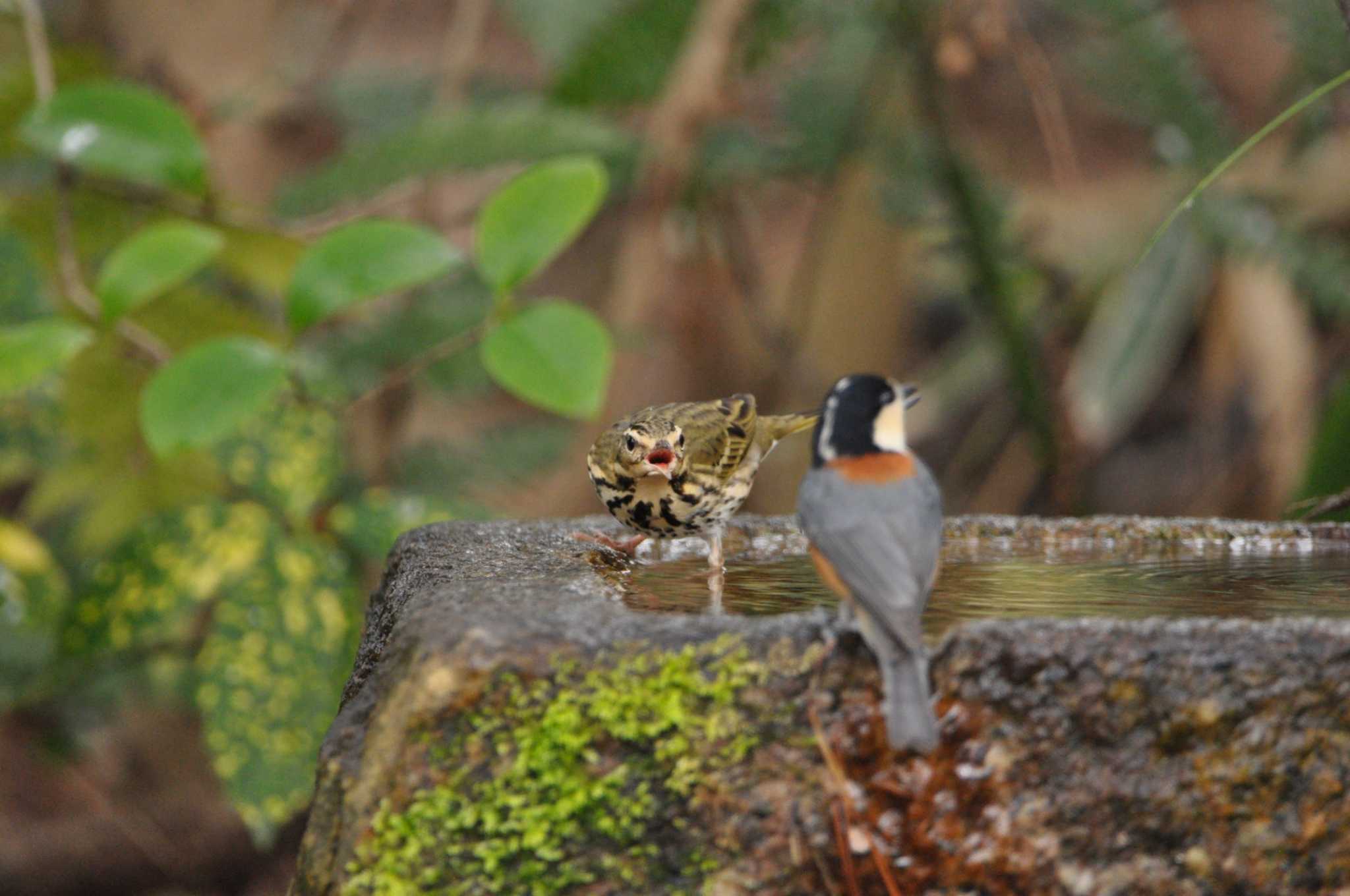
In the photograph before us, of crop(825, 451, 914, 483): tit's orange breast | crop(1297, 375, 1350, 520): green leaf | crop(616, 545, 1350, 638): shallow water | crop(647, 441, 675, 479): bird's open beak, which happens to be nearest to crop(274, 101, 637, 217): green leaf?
crop(616, 545, 1350, 638): shallow water

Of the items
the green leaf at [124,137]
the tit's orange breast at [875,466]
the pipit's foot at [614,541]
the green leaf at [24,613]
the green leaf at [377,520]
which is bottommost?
the tit's orange breast at [875,466]

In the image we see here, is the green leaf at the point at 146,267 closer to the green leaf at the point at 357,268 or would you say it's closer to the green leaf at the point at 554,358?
the green leaf at the point at 357,268

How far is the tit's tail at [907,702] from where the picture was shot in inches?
59.8

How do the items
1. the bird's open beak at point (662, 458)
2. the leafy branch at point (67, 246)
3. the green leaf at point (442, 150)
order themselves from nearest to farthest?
the bird's open beak at point (662, 458) → the leafy branch at point (67, 246) → the green leaf at point (442, 150)

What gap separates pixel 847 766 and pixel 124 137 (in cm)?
212

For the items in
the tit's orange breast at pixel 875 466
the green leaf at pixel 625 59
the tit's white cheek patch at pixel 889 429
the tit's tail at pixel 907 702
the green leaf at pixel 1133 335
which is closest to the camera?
the tit's tail at pixel 907 702

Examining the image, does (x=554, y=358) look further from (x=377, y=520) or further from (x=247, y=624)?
(x=247, y=624)

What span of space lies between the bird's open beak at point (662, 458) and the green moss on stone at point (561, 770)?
683mm

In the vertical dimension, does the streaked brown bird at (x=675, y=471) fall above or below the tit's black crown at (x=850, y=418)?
above

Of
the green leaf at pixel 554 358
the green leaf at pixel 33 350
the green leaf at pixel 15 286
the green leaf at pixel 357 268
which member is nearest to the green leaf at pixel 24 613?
the green leaf at pixel 15 286

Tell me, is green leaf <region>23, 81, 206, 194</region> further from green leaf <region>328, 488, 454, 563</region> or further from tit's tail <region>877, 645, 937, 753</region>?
tit's tail <region>877, 645, 937, 753</region>

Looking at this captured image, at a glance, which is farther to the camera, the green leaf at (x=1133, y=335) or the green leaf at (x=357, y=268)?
the green leaf at (x=1133, y=335)

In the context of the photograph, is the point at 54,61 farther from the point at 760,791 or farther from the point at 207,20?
the point at 760,791

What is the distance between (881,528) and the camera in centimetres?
166
